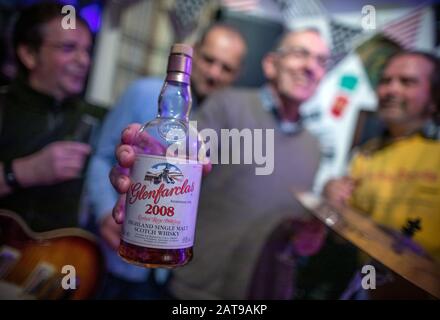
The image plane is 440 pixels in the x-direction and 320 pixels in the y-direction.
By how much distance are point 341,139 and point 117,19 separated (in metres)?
1.25

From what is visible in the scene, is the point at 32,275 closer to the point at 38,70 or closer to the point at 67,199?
the point at 67,199

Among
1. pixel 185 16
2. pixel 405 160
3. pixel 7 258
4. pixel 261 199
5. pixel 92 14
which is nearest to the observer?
pixel 7 258

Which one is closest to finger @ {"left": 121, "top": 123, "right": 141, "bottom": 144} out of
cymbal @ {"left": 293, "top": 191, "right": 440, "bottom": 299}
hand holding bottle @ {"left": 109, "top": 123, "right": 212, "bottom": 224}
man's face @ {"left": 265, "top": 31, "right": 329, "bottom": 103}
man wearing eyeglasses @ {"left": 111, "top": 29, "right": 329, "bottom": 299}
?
hand holding bottle @ {"left": 109, "top": 123, "right": 212, "bottom": 224}

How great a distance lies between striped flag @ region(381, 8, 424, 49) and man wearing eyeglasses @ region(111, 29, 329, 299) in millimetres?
471

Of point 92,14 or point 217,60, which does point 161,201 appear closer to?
point 92,14

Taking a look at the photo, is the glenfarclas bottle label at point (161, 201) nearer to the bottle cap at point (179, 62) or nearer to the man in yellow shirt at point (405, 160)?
the bottle cap at point (179, 62)

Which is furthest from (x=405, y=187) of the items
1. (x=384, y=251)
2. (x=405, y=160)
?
(x=384, y=251)

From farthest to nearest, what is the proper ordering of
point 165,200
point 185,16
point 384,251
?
point 185,16
point 384,251
point 165,200

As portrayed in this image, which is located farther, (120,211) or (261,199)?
(261,199)

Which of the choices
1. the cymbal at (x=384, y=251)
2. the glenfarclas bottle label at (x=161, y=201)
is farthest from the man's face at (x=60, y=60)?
the cymbal at (x=384, y=251)

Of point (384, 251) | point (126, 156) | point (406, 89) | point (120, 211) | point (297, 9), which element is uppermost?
point (297, 9)

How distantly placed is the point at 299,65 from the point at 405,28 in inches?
26.8

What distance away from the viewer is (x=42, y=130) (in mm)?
1064
